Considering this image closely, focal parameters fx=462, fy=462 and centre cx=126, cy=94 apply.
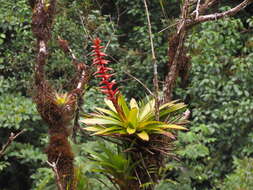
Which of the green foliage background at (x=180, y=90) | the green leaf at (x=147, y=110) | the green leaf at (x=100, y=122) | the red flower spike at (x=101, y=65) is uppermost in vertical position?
the red flower spike at (x=101, y=65)

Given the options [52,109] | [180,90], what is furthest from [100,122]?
[180,90]

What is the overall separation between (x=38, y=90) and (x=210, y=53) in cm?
347

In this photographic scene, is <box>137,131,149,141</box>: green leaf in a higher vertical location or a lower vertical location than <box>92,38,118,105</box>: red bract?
lower

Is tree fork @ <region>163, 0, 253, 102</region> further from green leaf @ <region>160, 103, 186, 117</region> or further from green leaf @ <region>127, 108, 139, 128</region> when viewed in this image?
green leaf @ <region>127, 108, 139, 128</region>

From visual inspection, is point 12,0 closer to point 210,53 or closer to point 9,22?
point 9,22

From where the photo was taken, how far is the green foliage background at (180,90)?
17.5ft

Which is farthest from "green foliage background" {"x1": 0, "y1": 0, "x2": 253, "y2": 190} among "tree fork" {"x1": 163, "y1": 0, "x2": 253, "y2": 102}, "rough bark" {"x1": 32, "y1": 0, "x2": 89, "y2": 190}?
"tree fork" {"x1": 163, "y1": 0, "x2": 253, "y2": 102}

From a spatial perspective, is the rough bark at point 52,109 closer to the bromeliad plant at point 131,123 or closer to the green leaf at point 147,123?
the bromeliad plant at point 131,123

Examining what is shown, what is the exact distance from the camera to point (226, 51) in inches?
231

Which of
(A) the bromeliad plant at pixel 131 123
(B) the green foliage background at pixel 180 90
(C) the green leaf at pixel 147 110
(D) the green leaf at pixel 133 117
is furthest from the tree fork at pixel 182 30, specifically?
(B) the green foliage background at pixel 180 90

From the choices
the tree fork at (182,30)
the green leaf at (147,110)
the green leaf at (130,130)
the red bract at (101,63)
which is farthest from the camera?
the tree fork at (182,30)

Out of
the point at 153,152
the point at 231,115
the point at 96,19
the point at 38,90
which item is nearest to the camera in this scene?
the point at 153,152

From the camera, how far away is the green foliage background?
5328 millimetres

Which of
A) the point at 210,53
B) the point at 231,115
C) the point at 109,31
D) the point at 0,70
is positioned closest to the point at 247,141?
the point at 231,115
